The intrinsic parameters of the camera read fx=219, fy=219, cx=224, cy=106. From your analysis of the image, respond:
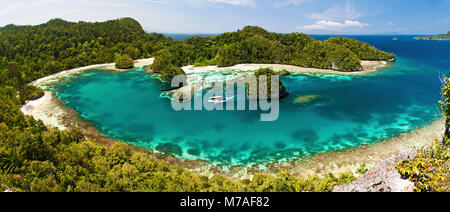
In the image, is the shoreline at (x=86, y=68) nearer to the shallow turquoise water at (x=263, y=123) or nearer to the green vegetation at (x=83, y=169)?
the shallow turquoise water at (x=263, y=123)

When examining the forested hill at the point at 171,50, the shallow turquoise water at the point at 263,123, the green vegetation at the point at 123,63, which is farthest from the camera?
the green vegetation at the point at 123,63

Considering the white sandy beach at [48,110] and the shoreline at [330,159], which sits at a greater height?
the white sandy beach at [48,110]

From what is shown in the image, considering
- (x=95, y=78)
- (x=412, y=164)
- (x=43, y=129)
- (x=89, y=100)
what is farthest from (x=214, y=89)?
(x=412, y=164)

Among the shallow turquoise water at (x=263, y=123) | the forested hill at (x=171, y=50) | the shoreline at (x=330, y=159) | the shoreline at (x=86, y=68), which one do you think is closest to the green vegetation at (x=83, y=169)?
the shoreline at (x=330, y=159)

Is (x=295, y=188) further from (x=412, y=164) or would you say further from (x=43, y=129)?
(x=43, y=129)

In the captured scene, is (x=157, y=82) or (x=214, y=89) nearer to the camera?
(x=214, y=89)
